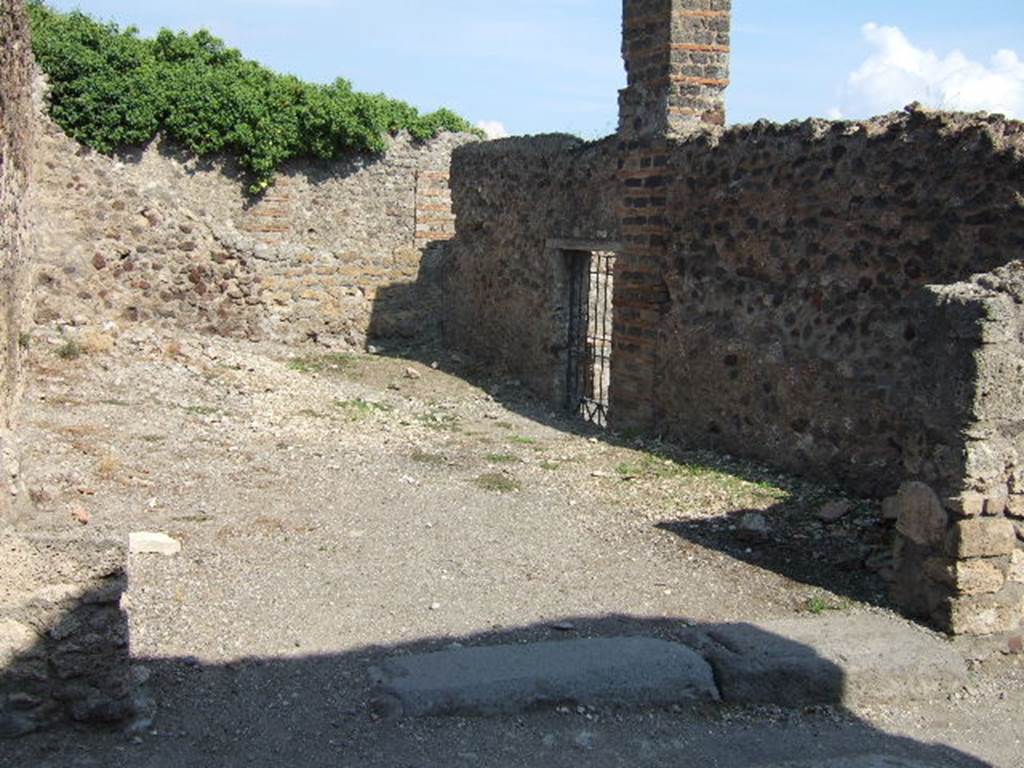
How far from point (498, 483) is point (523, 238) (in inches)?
191

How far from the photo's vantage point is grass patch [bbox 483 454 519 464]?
336 inches

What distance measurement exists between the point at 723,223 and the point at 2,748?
6574 millimetres

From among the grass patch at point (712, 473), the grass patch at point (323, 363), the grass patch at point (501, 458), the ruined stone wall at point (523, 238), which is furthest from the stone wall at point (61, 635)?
the grass patch at point (323, 363)

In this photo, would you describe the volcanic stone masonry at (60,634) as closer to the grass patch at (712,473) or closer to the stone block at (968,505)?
the stone block at (968,505)

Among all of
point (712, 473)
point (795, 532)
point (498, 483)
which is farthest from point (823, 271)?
point (498, 483)

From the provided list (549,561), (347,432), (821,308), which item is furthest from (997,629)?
(347,432)

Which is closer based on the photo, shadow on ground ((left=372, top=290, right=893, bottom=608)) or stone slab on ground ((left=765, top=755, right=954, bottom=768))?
stone slab on ground ((left=765, top=755, right=954, bottom=768))

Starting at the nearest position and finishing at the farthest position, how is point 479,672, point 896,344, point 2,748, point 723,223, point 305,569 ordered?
point 2,748, point 479,672, point 305,569, point 896,344, point 723,223

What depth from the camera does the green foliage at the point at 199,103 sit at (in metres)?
15.1

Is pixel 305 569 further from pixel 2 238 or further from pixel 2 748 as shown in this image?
pixel 2 238

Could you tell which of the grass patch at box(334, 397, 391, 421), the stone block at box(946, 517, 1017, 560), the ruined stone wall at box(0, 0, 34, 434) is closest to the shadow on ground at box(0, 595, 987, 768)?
the stone block at box(946, 517, 1017, 560)

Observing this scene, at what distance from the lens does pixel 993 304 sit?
494 centimetres

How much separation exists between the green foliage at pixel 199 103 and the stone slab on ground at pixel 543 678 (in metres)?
13.0

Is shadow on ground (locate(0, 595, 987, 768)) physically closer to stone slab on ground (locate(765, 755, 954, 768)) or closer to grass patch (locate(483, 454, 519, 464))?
stone slab on ground (locate(765, 755, 954, 768))
